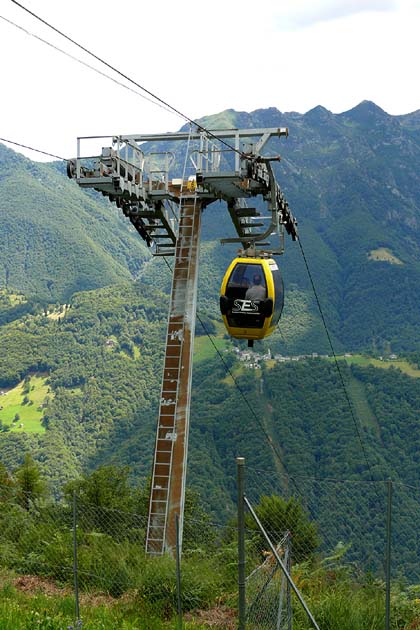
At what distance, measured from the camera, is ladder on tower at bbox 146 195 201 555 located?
13.2m

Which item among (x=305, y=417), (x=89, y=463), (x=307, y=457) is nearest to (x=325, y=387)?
(x=305, y=417)

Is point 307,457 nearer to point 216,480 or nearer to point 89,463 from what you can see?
point 216,480

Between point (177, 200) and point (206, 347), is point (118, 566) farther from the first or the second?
point (206, 347)

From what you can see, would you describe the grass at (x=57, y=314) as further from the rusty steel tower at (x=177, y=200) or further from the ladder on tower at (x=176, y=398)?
the ladder on tower at (x=176, y=398)

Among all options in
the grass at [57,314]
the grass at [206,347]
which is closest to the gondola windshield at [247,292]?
the grass at [206,347]

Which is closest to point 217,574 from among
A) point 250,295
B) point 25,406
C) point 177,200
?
point 250,295

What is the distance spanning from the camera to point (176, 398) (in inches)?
550

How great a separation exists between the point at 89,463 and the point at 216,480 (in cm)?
4368

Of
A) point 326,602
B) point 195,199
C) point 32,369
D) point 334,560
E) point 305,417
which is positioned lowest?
point 32,369

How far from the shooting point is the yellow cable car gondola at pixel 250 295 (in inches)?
604

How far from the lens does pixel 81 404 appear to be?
159 meters

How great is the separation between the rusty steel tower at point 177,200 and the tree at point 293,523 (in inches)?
66.2

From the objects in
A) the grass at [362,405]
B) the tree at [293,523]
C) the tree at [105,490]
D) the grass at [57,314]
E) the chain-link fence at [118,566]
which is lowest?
the grass at [57,314]

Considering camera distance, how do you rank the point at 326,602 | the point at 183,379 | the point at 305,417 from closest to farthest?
the point at 326,602
the point at 183,379
the point at 305,417
